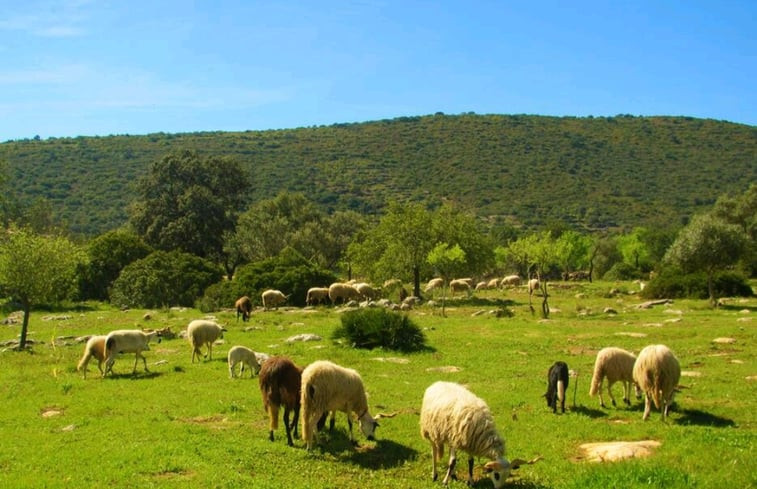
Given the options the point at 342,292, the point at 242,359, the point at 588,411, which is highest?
the point at 342,292

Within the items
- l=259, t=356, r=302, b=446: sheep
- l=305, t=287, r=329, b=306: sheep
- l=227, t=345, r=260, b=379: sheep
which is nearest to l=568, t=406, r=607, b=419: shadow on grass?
l=259, t=356, r=302, b=446: sheep

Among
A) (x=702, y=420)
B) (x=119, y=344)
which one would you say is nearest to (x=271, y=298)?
(x=119, y=344)

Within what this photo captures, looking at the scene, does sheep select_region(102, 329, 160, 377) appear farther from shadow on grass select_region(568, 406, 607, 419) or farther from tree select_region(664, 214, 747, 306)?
tree select_region(664, 214, 747, 306)

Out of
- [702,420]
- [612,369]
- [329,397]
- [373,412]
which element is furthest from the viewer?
[612,369]

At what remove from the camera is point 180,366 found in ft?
65.6

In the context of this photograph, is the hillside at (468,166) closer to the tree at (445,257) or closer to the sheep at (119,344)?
the tree at (445,257)

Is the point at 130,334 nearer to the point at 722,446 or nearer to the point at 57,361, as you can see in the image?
the point at 57,361

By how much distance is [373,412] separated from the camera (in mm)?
14453

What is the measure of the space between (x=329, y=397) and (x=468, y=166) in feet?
398

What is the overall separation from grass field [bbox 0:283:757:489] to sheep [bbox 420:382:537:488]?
46 centimetres

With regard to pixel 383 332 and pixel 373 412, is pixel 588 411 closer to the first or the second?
pixel 373 412

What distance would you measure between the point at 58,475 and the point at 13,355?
575 inches

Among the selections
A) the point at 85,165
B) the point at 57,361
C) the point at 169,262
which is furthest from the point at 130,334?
the point at 85,165

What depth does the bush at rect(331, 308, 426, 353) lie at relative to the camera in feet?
78.7
